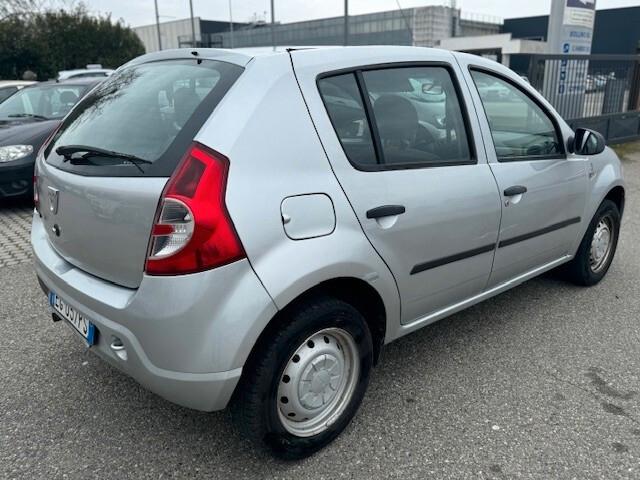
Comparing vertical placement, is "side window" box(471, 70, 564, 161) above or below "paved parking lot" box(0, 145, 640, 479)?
above

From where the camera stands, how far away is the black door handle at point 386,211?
232cm

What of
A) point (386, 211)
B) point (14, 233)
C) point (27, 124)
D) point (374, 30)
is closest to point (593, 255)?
point (386, 211)

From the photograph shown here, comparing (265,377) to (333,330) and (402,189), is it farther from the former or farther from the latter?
(402,189)

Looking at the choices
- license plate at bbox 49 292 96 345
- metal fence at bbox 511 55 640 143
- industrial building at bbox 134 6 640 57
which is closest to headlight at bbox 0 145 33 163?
license plate at bbox 49 292 96 345

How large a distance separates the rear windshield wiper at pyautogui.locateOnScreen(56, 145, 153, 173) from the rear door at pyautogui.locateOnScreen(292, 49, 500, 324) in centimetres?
71

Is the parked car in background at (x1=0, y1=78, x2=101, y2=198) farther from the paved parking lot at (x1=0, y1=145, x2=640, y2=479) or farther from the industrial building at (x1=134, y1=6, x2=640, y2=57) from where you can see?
the industrial building at (x1=134, y1=6, x2=640, y2=57)

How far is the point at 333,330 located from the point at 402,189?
27.3 inches

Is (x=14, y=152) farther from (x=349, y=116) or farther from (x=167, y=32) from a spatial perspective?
(x=167, y=32)

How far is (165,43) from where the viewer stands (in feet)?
260

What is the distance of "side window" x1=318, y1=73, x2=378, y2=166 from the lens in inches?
91.0

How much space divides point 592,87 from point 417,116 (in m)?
9.64

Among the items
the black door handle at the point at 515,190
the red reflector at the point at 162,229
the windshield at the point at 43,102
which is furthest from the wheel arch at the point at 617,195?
the windshield at the point at 43,102

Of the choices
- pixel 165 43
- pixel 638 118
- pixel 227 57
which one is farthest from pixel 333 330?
pixel 165 43

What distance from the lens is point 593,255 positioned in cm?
417
